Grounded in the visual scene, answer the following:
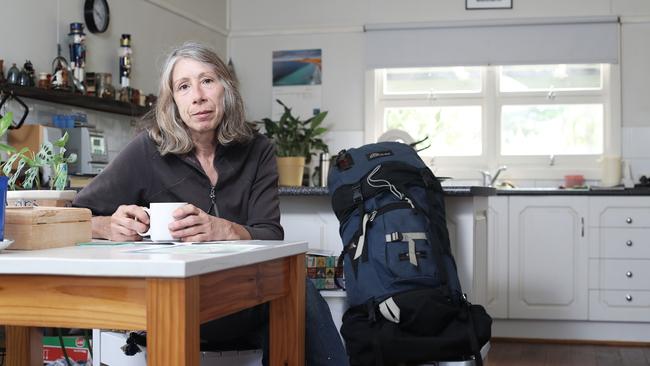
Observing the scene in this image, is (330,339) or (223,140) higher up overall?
(223,140)

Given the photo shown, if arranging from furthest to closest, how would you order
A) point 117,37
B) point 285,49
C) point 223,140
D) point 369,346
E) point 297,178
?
point 285,49
point 117,37
point 297,178
point 369,346
point 223,140

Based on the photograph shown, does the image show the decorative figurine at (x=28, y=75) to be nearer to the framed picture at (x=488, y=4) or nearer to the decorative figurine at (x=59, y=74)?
the decorative figurine at (x=59, y=74)

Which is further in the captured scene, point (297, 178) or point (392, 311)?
point (297, 178)

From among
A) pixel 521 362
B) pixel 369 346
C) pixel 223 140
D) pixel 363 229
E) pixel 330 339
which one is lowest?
pixel 521 362

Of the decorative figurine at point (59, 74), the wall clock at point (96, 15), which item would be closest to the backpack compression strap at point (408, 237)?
the decorative figurine at point (59, 74)

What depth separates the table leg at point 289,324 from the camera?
1511 mm

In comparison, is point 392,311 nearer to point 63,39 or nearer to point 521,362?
point 521,362

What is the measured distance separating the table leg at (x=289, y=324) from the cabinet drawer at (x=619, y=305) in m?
3.56

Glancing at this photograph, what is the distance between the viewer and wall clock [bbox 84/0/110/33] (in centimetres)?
433

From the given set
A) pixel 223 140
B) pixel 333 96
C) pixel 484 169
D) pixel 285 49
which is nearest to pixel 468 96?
pixel 484 169

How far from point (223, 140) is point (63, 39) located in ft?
8.10

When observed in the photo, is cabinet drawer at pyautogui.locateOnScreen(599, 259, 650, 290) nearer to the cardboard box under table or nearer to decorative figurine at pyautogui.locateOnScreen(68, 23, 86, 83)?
decorative figurine at pyautogui.locateOnScreen(68, 23, 86, 83)

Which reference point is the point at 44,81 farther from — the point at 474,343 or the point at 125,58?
the point at 474,343

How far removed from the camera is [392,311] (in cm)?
248
